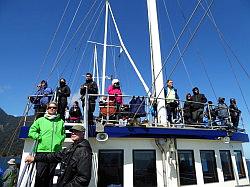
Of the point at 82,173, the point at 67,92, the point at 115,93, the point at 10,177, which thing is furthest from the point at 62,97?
the point at 82,173

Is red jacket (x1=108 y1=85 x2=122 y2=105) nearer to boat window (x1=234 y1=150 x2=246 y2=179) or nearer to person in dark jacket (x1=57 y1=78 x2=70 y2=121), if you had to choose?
person in dark jacket (x1=57 y1=78 x2=70 y2=121)

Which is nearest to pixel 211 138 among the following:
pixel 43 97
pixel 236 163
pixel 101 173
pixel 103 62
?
pixel 236 163

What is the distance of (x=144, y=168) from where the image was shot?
8008mm

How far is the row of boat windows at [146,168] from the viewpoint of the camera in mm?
7535

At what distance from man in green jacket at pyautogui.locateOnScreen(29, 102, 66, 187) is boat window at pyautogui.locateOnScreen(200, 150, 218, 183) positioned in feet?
19.0

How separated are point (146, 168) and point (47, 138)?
13.0 feet

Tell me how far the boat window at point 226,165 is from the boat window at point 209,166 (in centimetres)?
49

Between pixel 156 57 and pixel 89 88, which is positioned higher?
pixel 156 57

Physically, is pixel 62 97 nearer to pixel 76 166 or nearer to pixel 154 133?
pixel 154 133

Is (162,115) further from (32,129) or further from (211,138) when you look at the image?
(32,129)

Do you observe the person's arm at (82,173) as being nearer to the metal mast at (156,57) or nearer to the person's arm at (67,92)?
the person's arm at (67,92)

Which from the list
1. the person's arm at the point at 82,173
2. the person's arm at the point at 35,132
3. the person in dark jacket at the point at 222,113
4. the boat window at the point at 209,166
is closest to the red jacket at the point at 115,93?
the boat window at the point at 209,166

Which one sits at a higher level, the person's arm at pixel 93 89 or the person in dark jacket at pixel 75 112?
the person's arm at pixel 93 89

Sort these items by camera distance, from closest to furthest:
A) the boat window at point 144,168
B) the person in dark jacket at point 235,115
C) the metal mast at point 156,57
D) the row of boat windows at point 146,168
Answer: the row of boat windows at point 146,168, the boat window at point 144,168, the metal mast at point 156,57, the person in dark jacket at point 235,115
